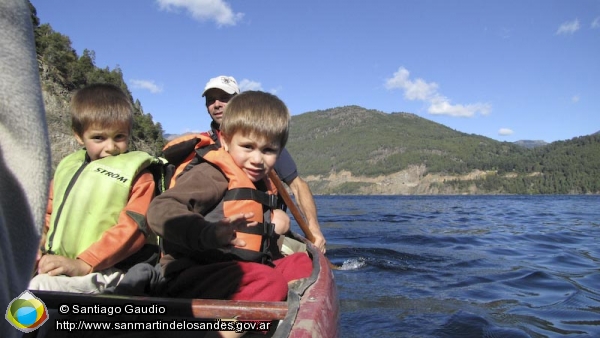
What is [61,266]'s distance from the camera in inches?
90.4

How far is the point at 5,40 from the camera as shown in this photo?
78 centimetres

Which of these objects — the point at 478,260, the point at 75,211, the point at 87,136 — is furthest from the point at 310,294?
the point at 478,260

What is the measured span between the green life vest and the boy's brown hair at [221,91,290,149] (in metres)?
0.61

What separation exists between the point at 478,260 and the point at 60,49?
40.0m

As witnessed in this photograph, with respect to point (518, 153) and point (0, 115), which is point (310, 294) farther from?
point (518, 153)

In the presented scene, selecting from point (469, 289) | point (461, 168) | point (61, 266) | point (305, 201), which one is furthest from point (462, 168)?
point (61, 266)

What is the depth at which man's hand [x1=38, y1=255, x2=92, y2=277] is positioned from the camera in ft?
7.49

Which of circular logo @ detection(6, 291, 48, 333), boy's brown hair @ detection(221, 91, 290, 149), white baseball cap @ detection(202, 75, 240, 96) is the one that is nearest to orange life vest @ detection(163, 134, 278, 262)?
boy's brown hair @ detection(221, 91, 290, 149)

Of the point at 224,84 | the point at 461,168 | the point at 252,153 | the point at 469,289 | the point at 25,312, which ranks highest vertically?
the point at 461,168

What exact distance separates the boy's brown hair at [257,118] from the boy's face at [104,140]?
Answer: 649mm

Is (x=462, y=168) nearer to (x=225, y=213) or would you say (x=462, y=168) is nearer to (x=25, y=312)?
(x=225, y=213)

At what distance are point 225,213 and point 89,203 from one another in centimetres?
76

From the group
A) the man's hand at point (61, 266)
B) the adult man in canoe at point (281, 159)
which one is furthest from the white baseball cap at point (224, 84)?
the man's hand at point (61, 266)

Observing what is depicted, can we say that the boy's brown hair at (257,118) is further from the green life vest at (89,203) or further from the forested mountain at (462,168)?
the forested mountain at (462,168)
